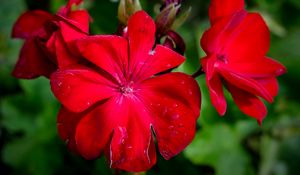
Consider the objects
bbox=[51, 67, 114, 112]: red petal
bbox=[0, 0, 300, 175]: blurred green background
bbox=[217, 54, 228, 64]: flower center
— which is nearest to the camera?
bbox=[51, 67, 114, 112]: red petal

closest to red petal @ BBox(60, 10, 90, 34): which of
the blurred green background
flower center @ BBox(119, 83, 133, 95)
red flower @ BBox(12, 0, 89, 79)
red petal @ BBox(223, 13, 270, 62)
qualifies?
red flower @ BBox(12, 0, 89, 79)

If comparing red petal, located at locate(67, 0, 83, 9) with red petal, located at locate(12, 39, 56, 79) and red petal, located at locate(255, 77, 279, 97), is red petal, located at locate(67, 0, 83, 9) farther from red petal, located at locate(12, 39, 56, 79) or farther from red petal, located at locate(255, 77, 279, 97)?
red petal, located at locate(255, 77, 279, 97)

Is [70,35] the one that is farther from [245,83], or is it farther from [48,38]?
[245,83]

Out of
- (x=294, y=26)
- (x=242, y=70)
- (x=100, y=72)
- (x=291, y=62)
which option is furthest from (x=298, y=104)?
(x=100, y=72)

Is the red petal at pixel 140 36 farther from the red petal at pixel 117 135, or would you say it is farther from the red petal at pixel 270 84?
the red petal at pixel 270 84

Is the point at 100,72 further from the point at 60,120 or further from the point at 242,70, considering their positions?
the point at 242,70
